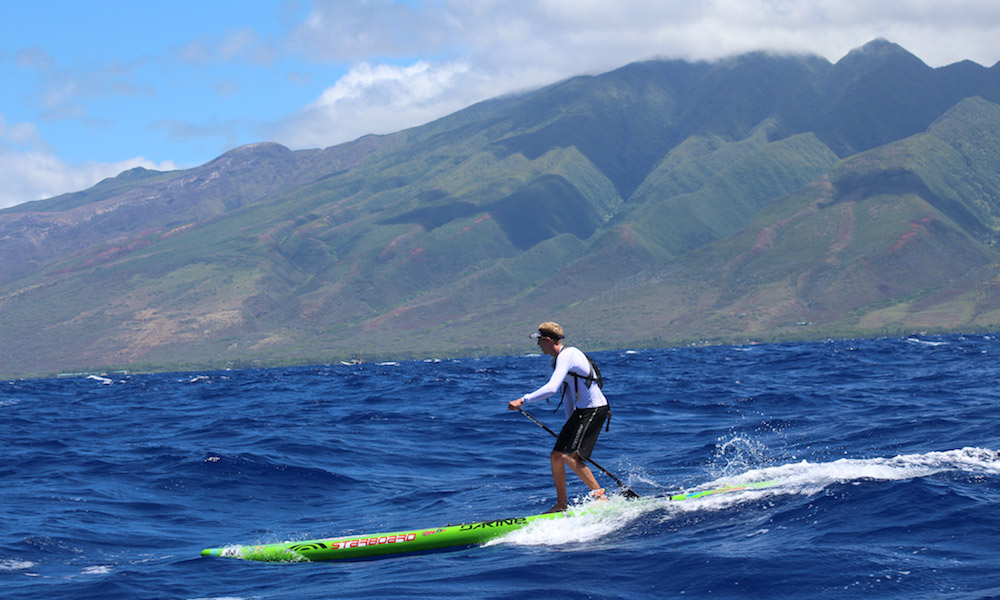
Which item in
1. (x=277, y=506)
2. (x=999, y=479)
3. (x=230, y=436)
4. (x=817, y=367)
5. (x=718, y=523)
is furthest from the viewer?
(x=817, y=367)

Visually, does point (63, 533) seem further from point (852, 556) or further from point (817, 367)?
point (817, 367)

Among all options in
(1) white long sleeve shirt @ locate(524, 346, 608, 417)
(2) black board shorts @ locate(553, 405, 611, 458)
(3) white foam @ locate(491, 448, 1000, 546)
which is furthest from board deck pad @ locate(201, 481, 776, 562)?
(1) white long sleeve shirt @ locate(524, 346, 608, 417)

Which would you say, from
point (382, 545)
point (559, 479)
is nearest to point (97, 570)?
point (382, 545)

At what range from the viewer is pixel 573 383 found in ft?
50.5

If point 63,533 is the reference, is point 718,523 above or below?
below

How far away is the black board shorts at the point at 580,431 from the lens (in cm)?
1530

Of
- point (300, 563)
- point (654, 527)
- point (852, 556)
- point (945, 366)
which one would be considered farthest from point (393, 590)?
point (945, 366)

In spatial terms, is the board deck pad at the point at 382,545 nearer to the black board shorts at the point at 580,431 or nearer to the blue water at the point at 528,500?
the blue water at the point at 528,500

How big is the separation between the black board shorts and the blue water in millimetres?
1067

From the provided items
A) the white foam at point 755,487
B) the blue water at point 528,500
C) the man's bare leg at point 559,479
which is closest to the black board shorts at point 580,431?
the man's bare leg at point 559,479

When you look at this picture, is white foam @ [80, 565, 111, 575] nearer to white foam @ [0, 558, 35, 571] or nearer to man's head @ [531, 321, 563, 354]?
white foam @ [0, 558, 35, 571]

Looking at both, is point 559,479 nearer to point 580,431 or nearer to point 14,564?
point 580,431

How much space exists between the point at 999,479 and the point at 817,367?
42.2m

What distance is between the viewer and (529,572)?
12.4 m
